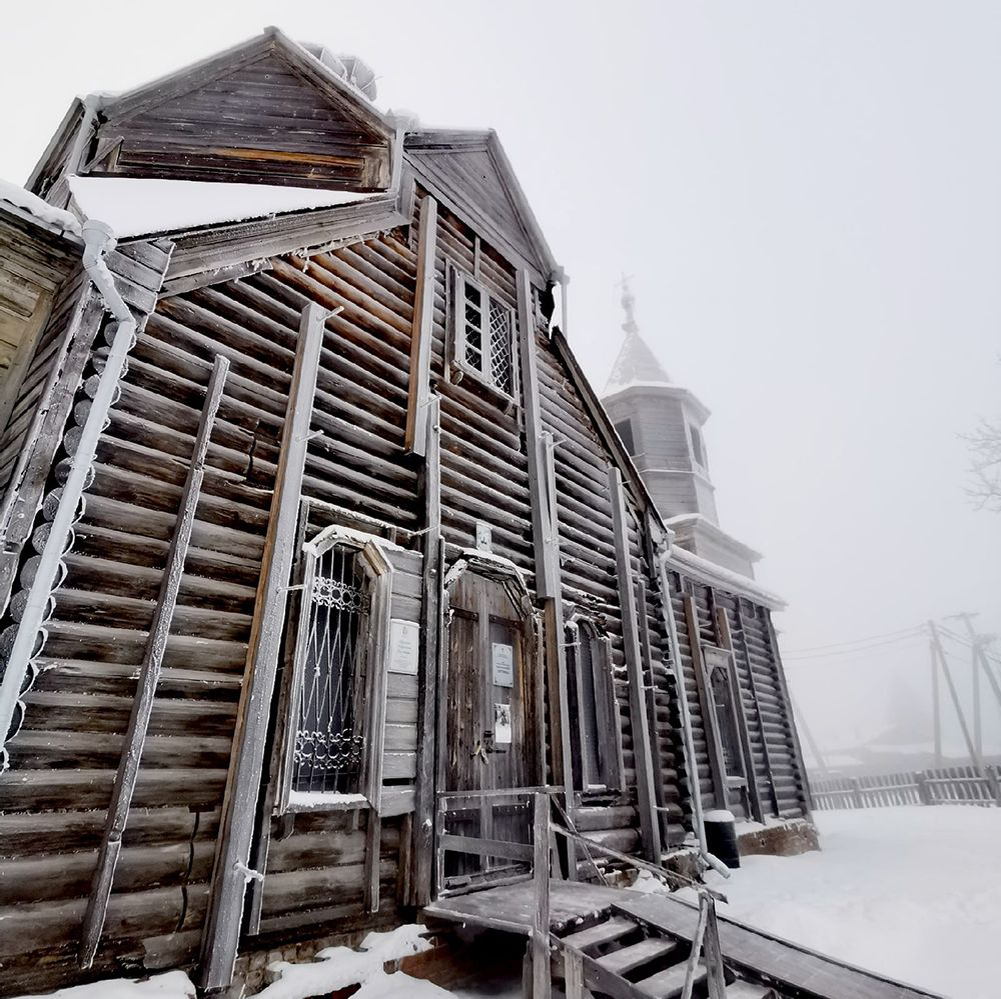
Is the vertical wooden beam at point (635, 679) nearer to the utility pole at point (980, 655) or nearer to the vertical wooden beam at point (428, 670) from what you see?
the vertical wooden beam at point (428, 670)

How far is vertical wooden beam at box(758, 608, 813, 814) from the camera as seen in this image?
576 inches

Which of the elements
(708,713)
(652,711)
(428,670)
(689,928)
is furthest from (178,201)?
(708,713)

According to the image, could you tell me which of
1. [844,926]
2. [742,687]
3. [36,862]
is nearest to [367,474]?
[36,862]

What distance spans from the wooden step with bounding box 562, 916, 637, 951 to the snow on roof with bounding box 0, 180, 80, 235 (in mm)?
6253

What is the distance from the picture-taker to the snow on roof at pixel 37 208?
4344mm

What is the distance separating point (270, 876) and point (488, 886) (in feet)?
8.07

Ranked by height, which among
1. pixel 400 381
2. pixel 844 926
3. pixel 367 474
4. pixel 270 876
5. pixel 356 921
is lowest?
pixel 844 926

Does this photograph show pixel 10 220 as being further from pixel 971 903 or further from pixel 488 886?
pixel 971 903

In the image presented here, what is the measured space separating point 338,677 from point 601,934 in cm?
288

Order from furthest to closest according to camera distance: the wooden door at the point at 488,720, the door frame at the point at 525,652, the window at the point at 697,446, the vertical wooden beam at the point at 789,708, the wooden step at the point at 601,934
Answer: the window at the point at 697,446 < the vertical wooden beam at the point at 789,708 < the wooden door at the point at 488,720 < the door frame at the point at 525,652 < the wooden step at the point at 601,934

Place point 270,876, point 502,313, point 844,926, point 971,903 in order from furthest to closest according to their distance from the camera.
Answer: point 502,313 → point 971,903 → point 844,926 → point 270,876

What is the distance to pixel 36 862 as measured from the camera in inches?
139

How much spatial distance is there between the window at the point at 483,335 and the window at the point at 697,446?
12.8 meters

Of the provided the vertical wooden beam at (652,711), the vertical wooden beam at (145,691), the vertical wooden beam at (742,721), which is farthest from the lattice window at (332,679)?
the vertical wooden beam at (742,721)
